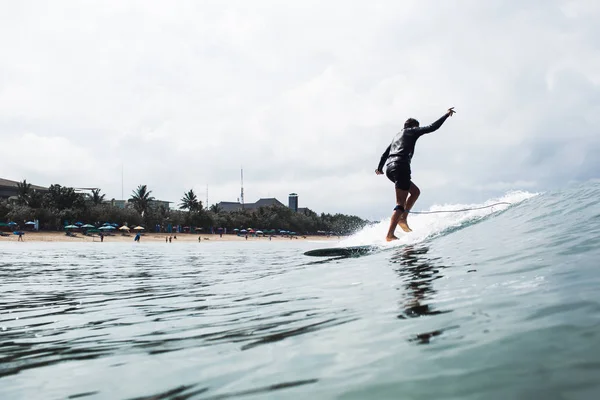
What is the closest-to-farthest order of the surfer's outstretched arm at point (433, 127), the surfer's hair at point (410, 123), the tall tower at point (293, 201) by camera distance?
the surfer's outstretched arm at point (433, 127) < the surfer's hair at point (410, 123) < the tall tower at point (293, 201)

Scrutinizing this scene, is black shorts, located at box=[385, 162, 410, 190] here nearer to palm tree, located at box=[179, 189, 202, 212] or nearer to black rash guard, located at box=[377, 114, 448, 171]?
black rash guard, located at box=[377, 114, 448, 171]

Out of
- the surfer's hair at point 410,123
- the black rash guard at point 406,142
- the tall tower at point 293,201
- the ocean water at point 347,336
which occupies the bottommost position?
the ocean water at point 347,336

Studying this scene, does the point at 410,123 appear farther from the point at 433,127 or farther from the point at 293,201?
the point at 293,201

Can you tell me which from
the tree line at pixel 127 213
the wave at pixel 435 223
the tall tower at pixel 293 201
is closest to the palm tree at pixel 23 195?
the tree line at pixel 127 213

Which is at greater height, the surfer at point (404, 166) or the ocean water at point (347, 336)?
the surfer at point (404, 166)

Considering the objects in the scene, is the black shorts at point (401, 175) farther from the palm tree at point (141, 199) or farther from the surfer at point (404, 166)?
the palm tree at point (141, 199)

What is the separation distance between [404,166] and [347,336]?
21.9 ft

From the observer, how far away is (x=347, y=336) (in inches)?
107

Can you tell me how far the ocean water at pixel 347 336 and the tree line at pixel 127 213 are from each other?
69368mm

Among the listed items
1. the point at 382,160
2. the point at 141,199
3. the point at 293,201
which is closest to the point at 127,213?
the point at 141,199

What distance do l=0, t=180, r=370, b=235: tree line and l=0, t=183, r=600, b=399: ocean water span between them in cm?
6937

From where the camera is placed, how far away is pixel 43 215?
73.8m

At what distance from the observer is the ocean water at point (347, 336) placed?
6.25ft

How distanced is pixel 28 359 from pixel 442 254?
5.10 meters
